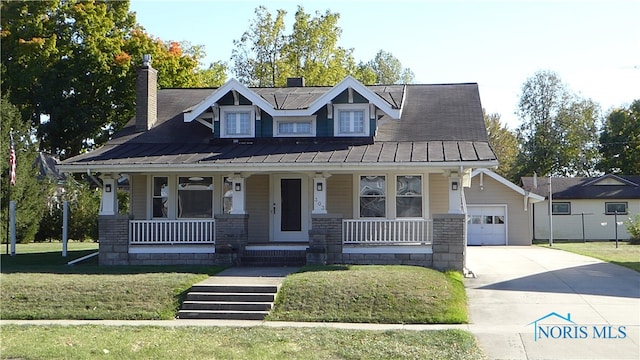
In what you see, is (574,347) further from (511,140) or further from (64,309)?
(511,140)

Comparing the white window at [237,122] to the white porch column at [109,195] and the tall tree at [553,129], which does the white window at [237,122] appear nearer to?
the white porch column at [109,195]

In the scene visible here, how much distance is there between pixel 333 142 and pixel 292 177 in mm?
1543

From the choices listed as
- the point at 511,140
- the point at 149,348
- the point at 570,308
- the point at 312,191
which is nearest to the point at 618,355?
the point at 570,308

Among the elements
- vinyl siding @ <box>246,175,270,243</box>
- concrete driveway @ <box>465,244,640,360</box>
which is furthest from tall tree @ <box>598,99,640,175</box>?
vinyl siding @ <box>246,175,270,243</box>

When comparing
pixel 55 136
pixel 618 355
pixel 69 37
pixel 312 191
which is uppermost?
pixel 69 37

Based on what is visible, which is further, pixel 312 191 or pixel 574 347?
pixel 312 191

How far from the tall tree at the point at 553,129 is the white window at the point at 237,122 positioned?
1760 inches

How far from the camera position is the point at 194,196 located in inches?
786

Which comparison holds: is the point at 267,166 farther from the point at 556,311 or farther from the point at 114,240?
the point at 556,311

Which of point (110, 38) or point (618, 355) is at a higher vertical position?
point (110, 38)

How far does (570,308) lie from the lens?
42.4ft

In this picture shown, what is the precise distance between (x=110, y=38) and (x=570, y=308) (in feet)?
101

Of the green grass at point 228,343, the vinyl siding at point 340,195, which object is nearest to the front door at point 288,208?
the vinyl siding at point 340,195

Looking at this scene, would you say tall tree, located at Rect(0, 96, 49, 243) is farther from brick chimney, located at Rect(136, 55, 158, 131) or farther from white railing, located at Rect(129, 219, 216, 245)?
white railing, located at Rect(129, 219, 216, 245)
